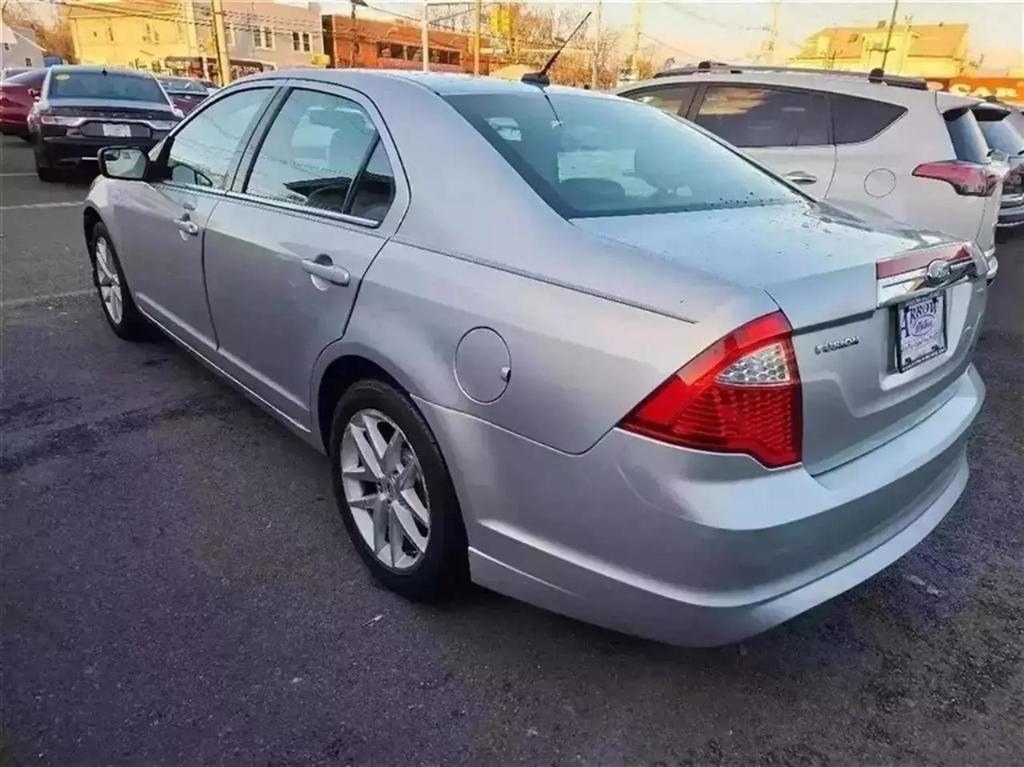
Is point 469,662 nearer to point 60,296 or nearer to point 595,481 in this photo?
point 595,481

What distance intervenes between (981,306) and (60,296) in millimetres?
5942

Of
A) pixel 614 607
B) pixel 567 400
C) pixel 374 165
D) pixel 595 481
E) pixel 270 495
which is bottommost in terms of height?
pixel 270 495

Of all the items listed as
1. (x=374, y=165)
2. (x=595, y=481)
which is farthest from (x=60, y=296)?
(x=595, y=481)

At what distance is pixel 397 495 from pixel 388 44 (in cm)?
6225

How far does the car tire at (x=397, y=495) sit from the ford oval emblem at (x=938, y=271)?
139 cm

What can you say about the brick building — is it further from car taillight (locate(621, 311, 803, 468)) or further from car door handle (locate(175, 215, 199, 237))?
car taillight (locate(621, 311, 803, 468))

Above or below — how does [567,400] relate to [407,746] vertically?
above

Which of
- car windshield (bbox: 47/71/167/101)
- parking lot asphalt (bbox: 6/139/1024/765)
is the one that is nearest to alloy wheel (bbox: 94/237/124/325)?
parking lot asphalt (bbox: 6/139/1024/765)

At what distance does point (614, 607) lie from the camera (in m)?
1.84

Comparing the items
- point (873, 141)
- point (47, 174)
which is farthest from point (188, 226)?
point (47, 174)

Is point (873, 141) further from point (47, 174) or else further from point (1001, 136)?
point (47, 174)

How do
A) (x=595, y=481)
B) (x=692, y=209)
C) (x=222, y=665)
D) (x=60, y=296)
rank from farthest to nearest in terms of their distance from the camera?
(x=60, y=296) → (x=692, y=209) → (x=222, y=665) → (x=595, y=481)

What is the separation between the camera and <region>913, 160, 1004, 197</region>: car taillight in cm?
488

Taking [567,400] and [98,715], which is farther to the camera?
[98,715]
